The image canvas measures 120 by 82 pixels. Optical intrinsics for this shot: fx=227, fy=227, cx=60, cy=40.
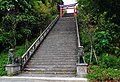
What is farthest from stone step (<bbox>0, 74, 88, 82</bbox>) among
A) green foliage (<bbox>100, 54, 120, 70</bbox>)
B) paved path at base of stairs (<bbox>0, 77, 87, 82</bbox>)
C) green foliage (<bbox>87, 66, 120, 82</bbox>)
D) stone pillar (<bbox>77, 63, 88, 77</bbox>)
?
green foliage (<bbox>100, 54, 120, 70</bbox>)

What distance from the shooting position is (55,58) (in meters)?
16.1

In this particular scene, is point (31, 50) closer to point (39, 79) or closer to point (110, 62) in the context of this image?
point (39, 79)

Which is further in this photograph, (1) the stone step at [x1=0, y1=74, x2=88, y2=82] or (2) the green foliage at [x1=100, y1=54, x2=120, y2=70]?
(2) the green foliage at [x1=100, y1=54, x2=120, y2=70]

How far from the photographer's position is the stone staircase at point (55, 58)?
14.0 m

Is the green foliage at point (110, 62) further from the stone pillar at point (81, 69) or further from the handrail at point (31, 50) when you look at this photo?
the handrail at point (31, 50)

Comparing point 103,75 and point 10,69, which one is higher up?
point 10,69

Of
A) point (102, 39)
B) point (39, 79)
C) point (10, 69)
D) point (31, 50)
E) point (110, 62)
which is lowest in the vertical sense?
point (39, 79)

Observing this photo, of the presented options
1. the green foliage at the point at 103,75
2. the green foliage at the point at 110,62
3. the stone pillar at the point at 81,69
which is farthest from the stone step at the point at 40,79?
the green foliage at the point at 110,62

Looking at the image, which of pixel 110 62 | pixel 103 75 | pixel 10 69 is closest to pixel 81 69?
pixel 103 75

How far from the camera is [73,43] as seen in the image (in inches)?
764

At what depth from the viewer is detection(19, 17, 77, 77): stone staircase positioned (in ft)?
45.9

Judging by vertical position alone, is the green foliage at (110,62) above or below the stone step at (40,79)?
above

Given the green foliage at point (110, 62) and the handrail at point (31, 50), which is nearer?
the green foliage at point (110, 62)

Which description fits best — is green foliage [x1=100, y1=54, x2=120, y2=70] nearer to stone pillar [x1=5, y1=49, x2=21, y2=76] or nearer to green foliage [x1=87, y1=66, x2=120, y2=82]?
green foliage [x1=87, y1=66, x2=120, y2=82]
